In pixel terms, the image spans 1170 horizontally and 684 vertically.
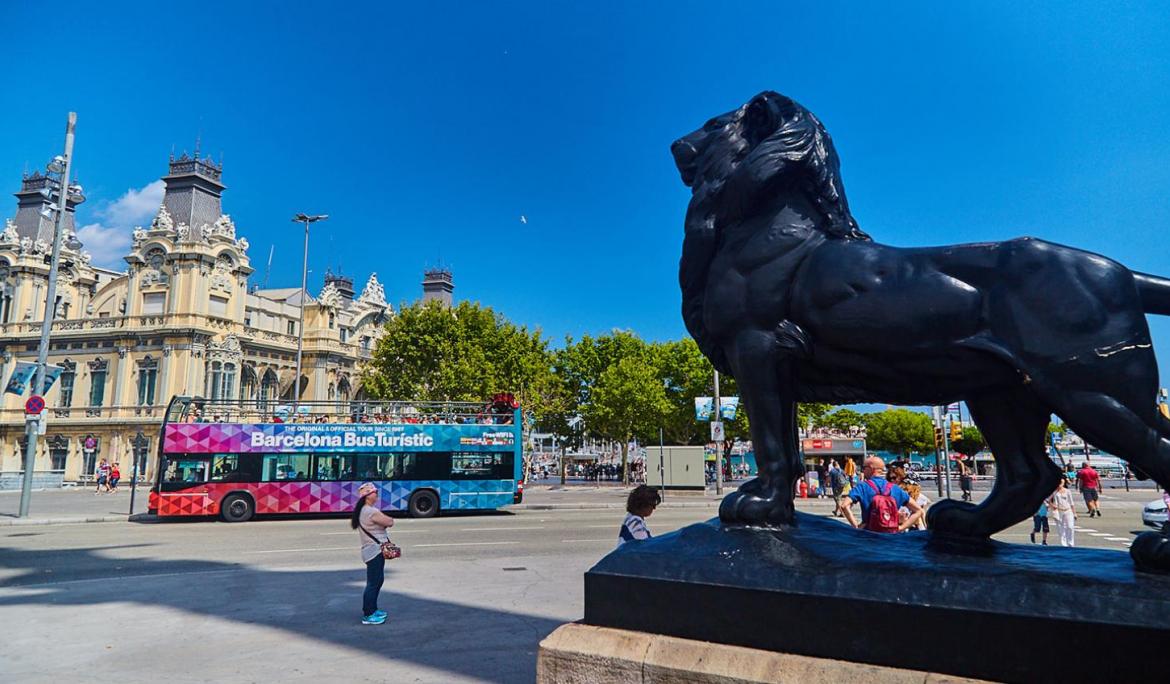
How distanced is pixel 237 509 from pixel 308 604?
13.5 m

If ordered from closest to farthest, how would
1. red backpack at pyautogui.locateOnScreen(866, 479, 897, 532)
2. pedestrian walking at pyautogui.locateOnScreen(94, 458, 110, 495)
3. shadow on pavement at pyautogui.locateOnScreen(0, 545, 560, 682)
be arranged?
1. shadow on pavement at pyautogui.locateOnScreen(0, 545, 560, 682)
2. red backpack at pyautogui.locateOnScreen(866, 479, 897, 532)
3. pedestrian walking at pyautogui.locateOnScreen(94, 458, 110, 495)

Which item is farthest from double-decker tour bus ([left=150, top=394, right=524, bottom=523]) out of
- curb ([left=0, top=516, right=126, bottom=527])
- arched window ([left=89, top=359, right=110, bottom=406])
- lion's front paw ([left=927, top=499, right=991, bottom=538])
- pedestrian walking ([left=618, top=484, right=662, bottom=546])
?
arched window ([left=89, top=359, right=110, bottom=406])

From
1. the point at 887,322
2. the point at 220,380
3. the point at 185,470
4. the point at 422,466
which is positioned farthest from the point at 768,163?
the point at 220,380

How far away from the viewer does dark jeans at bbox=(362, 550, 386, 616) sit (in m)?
6.52

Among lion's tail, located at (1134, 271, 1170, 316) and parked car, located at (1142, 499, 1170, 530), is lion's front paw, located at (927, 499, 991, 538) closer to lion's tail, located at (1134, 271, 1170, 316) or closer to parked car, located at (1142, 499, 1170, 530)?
lion's tail, located at (1134, 271, 1170, 316)

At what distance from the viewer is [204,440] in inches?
739

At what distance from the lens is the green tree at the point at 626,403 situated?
135ft

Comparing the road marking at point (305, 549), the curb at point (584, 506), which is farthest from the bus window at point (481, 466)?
the road marking at point (305, 549)

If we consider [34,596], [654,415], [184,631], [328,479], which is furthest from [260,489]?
[654,415]

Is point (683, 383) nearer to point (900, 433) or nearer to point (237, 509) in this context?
point (237, 509)

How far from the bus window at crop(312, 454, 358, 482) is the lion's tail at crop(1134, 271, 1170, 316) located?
63.5 feet

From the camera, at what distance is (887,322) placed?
2.48 m

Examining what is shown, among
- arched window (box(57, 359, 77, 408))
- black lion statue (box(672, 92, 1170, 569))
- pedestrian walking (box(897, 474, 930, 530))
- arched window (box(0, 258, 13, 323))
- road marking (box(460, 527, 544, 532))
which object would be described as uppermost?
arched window (box(0, 258, 13, 323))

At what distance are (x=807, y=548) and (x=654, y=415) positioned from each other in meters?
39.6
